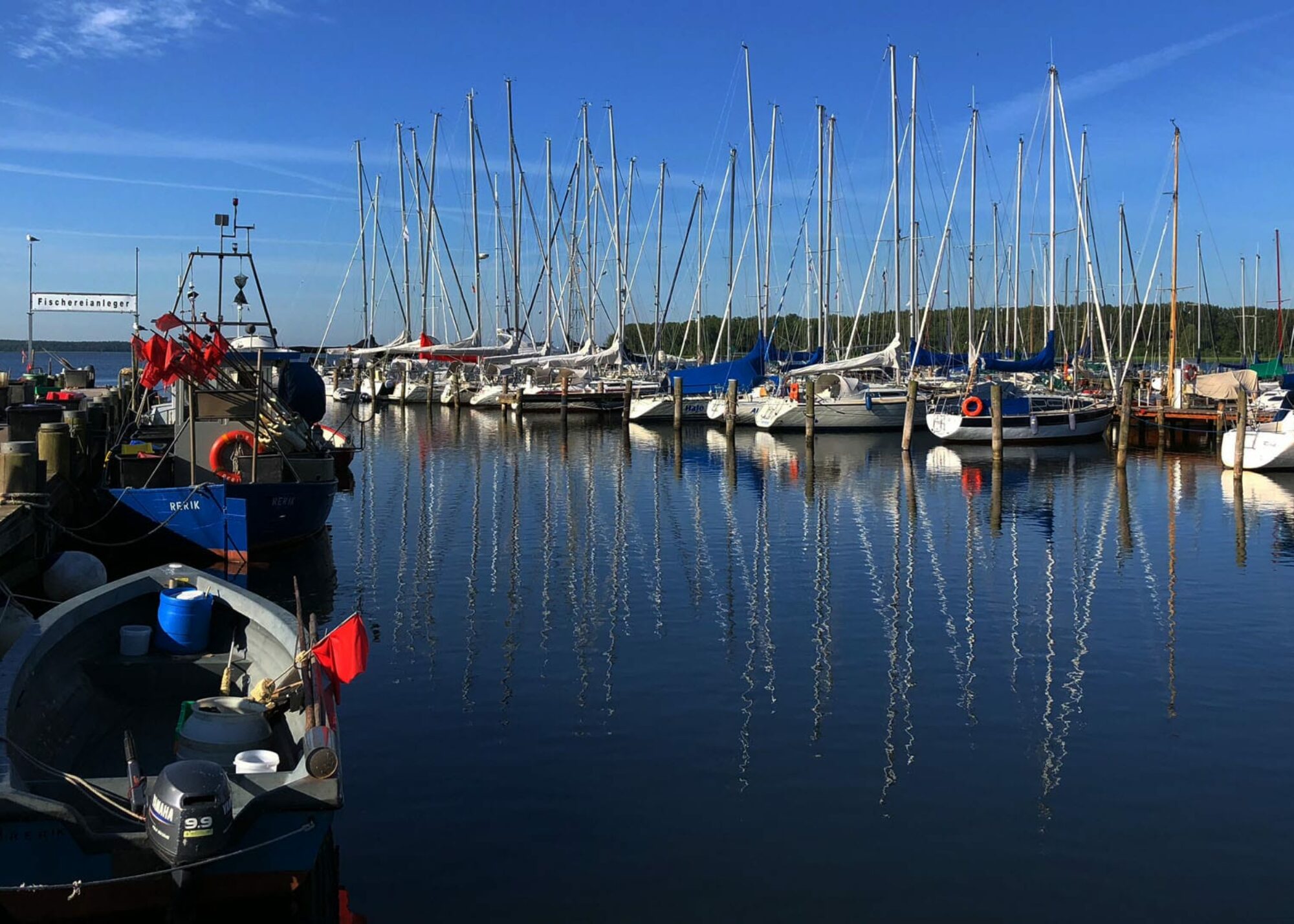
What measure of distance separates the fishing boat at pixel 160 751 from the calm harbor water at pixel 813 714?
129cm

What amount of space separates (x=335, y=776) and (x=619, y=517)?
21.1 meters

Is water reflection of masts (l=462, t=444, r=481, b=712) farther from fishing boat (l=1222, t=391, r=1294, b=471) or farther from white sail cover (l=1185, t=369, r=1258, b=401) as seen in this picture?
white sail cover (l=1185, t=369, r=1258, b=401)

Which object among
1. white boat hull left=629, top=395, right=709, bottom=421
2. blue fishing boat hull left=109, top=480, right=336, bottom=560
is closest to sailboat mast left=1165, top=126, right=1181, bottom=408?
white boat hull left=629, top=395, right=709, bottom=421

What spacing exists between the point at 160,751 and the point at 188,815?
350 centimetres

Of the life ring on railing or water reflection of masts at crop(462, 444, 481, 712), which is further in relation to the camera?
the life ring on railing

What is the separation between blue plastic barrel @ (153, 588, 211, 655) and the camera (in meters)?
12.3

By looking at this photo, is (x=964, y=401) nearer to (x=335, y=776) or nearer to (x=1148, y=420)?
(x=1148, y=420)

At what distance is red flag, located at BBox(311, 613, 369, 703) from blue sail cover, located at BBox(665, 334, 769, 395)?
50159mm

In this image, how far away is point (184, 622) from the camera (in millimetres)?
12328

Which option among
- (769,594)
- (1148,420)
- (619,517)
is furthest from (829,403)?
(769,594)

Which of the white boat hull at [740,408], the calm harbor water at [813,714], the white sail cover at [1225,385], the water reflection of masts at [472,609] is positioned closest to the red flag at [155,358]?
the calm harbor water at [813,714]

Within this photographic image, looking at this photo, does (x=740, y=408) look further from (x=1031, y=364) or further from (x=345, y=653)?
(x=345, y=653)

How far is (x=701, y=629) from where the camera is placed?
709 inches

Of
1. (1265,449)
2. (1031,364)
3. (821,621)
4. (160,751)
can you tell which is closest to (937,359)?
(1031,364)
